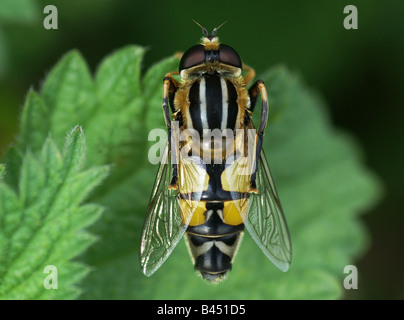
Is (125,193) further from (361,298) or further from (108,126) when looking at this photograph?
(361,298)

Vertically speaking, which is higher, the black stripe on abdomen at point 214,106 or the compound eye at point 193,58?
the compound eye at point 193,58

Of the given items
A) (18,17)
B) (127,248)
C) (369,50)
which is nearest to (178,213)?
(127,248)

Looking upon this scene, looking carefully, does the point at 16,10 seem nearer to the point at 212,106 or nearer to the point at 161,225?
the point at 212,106

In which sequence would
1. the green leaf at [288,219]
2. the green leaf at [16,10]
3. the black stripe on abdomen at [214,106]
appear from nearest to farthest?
the black stripe on abdomen at [214,106]
the green leaf at [288,219]
the green leaf at [16,10]

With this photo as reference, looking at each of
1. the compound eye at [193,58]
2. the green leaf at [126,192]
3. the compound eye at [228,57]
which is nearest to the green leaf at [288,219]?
the green leaf at [126,192]

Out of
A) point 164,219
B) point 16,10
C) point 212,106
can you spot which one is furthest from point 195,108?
point 16,10

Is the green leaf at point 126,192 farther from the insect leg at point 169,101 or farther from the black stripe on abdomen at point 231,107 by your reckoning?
the black stripe on abdomen at point 231,107

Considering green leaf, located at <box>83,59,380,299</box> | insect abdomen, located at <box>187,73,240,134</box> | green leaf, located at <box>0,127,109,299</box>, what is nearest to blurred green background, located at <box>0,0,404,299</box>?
green leaf, located at <box>83,59,380,299</box>

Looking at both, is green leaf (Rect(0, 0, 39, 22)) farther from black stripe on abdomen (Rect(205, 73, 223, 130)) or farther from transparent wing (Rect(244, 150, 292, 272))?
transparent wing (Rect(244, 150, 292, 272))

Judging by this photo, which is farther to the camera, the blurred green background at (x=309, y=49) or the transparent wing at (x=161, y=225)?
the blurred green background at (x=309, y=49)
